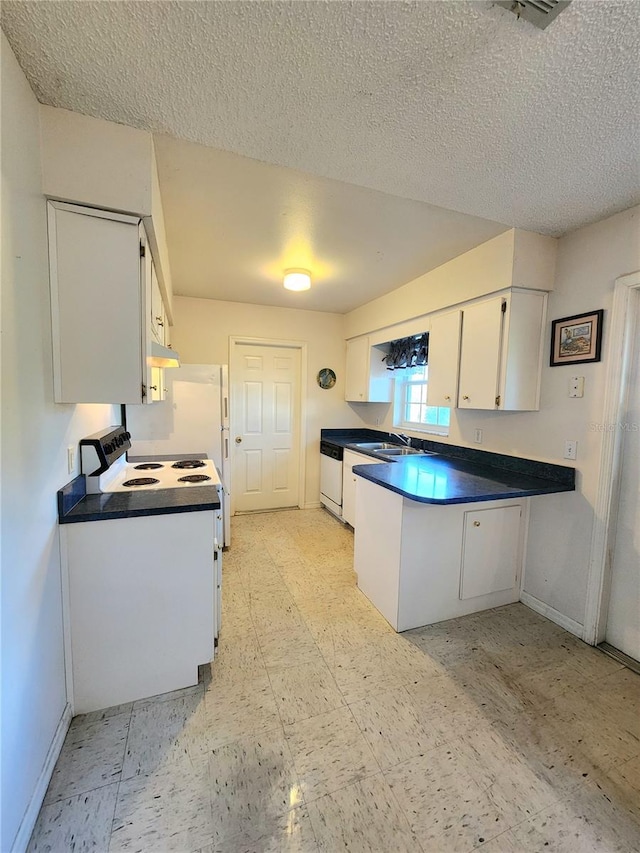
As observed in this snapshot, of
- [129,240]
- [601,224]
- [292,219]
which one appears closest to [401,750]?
[129,240]

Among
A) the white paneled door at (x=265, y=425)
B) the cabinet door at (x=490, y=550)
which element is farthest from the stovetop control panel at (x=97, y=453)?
→ the white paneled door at (x=265, y=425)

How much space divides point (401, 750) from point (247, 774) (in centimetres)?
61

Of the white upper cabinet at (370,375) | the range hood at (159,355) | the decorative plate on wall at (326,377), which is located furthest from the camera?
the decorative plate on wall at (326,377)

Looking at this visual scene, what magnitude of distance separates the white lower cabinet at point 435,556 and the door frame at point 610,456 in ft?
1.47

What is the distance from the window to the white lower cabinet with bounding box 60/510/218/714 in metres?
2.44

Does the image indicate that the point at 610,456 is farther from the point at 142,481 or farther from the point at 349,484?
the point at 142,481

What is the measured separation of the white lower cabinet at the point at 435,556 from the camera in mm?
2088

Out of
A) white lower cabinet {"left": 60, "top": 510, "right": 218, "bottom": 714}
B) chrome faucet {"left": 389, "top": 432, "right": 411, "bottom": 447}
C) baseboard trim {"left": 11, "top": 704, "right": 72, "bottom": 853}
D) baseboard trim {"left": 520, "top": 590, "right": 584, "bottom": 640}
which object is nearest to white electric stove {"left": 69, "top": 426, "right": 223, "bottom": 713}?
white lower cabinet {"left": 60, "top": 510, "right": 218, "bottom": 714}

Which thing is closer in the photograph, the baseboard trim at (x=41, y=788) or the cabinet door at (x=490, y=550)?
the baseboard trim at (x=41, y=788)

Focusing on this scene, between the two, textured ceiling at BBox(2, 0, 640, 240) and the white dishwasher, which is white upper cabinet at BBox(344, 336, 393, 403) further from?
textured ceiling at BBox(2, 0, 640, 240)

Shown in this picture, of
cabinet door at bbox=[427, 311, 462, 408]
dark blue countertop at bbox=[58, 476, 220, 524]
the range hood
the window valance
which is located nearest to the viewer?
dark blue countertop at bbox=[58, 476, 220, 524]

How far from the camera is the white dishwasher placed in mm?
3834

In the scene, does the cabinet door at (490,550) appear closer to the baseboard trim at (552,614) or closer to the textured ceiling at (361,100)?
the baseboard trim at (552,614)

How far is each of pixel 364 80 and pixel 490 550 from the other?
8.19ft
